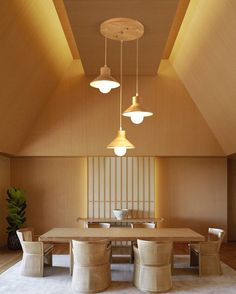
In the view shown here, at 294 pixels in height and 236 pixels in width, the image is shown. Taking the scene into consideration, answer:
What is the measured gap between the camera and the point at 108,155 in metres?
8.30

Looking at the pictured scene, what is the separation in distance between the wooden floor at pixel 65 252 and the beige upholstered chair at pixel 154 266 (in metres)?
1.90

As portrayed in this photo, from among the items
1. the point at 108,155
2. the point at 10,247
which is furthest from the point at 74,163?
the point at 10,247

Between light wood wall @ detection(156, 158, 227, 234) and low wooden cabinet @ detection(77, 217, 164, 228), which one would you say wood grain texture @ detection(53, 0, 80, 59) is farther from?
low wooden cabinet @ detection(77, 217, 164, 228)

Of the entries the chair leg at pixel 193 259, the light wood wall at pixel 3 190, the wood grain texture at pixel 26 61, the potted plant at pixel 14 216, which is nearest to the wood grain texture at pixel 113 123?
the wood grain texture at pixel 26 61

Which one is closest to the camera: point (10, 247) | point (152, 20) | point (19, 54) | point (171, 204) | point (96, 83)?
point (96, 83)

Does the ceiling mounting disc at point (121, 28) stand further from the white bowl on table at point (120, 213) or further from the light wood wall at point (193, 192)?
the light wood wall at point (193, 192)

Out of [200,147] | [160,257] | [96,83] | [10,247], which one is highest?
[96,83]

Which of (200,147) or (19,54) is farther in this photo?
(200,147)

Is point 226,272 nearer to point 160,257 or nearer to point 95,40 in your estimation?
point 160,257

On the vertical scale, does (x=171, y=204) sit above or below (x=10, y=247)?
above

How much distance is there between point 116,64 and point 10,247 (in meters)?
4.53

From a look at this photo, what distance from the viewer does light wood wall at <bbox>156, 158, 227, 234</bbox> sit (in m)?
8.70

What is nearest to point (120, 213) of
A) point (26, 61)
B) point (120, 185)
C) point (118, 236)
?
point (120, 185)

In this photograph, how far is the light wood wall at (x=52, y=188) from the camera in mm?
8742
